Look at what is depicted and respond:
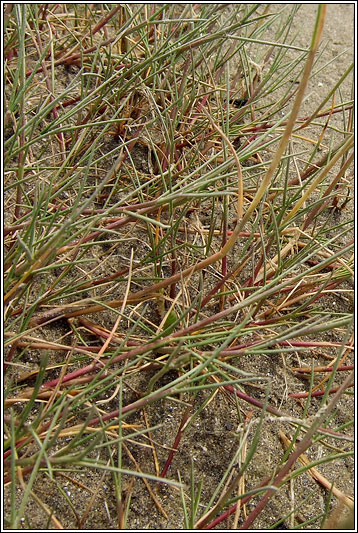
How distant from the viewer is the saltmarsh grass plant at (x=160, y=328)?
0.69 m

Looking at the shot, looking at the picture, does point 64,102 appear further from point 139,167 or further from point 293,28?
point 293,28

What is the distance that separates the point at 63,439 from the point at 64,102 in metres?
0.69

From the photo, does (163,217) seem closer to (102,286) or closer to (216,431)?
(102,286)

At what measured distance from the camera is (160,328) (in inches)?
34.9

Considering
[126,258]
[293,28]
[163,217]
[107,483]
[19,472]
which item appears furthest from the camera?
[293,28]

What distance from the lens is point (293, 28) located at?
1.66m

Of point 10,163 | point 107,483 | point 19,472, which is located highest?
point 10,163

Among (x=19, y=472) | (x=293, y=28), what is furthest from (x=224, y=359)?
(x=293, y=28)

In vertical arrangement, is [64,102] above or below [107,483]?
above

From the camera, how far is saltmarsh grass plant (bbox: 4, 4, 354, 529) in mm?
690

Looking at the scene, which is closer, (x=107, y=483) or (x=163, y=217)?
(x=107, y=483)

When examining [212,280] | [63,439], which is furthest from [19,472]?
[212,280]

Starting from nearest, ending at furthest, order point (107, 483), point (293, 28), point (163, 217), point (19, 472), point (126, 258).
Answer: point (19, 472)
point (107, 483)
point (126, 258)
point (163, 217)
point (293, 28)

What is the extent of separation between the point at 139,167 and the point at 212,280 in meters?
0.29
